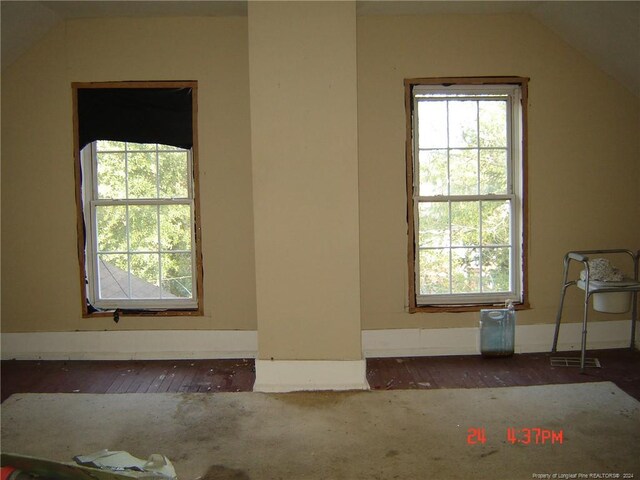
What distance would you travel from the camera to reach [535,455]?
2.54 metres

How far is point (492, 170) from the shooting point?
13.6 ft

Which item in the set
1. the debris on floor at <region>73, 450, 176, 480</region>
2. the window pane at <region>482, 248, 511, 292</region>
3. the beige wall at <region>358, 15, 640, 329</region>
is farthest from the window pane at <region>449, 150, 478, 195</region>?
the debris on floor at <region>73, 450, 176, 480</region>

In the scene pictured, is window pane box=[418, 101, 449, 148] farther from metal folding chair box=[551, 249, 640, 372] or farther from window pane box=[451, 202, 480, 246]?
metal folding chair box=[551, 249, 640, 372]

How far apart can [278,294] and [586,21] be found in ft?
8.65

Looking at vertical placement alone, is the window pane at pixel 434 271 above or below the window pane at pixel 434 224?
below

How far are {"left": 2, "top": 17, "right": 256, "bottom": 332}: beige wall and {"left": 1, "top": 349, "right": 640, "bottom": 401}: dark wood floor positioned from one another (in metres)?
0.31

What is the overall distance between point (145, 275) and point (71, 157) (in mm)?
998

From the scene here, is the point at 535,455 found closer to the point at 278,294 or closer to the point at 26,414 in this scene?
the point at 278,294

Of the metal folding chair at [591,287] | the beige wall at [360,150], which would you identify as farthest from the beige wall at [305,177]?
the metal folding chair at [591,287]

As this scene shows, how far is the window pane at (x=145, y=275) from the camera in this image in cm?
418

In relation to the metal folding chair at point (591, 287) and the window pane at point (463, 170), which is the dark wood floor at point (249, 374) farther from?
the window pane at point (463, 170)

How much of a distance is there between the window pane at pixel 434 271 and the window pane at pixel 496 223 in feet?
1.08

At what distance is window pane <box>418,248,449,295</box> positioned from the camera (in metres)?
4.18

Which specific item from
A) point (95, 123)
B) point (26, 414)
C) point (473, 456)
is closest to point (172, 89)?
point (95, 123)
